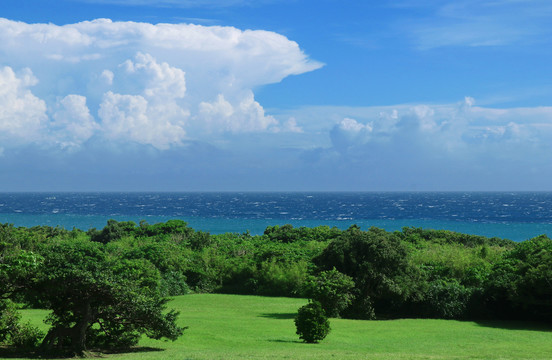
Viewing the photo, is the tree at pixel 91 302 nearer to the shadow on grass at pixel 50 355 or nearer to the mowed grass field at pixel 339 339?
the shadow on grass at pixel 50 355

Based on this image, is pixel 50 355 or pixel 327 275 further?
pixel 327 275

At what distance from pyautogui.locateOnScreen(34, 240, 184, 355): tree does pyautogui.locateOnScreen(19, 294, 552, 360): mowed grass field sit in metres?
1.20

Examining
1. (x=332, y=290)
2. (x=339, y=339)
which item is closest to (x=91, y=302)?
(x=339, y=339)

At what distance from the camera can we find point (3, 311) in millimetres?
20812

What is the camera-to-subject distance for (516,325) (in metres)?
31.8

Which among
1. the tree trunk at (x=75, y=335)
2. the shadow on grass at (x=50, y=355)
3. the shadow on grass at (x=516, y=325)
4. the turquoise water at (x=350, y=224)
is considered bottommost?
the turquoise water at (x=350, y=224)

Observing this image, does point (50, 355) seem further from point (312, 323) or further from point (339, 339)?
point (339, 339)

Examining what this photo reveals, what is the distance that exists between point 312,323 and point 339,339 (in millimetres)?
2294

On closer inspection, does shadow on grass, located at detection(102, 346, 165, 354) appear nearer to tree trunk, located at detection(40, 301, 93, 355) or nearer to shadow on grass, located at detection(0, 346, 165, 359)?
shadow on grass, located at detection(0, 346, 165, 359)

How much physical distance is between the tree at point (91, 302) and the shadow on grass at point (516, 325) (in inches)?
809

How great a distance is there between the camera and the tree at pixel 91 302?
61.5 feet

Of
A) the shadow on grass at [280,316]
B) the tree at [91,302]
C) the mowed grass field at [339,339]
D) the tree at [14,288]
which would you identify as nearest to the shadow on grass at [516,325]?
the mowed grass field at [339,339]

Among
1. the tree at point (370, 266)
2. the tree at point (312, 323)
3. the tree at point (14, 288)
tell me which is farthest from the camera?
the tree at point (370, 266)

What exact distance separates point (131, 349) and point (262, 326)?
8.44m
